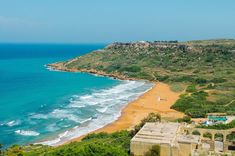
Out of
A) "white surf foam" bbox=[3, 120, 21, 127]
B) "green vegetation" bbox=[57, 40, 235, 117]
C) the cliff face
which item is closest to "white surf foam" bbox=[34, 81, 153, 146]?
"white surf foam" bbox=[3, 120, 21, 127]

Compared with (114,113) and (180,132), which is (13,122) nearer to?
(114,113)

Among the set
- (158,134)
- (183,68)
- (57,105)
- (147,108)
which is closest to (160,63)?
(183,68)

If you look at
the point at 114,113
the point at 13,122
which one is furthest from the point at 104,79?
the point at 13,122

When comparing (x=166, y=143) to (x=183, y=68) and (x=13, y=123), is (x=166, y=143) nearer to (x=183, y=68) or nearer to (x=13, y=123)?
(x=13, y=123)

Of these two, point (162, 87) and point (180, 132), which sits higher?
point (180, 132)

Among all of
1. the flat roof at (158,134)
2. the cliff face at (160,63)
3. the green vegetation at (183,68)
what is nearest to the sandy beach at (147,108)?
the green vegetation at (183,68)

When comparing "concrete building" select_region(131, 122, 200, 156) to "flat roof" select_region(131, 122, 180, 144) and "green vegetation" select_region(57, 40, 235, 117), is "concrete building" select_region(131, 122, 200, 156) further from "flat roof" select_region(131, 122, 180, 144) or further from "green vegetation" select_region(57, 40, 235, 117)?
"green vegetation" select_region(57, 40, 235, 117)

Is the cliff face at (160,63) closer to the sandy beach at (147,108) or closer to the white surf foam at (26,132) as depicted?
the sandy beach at (147,108)
